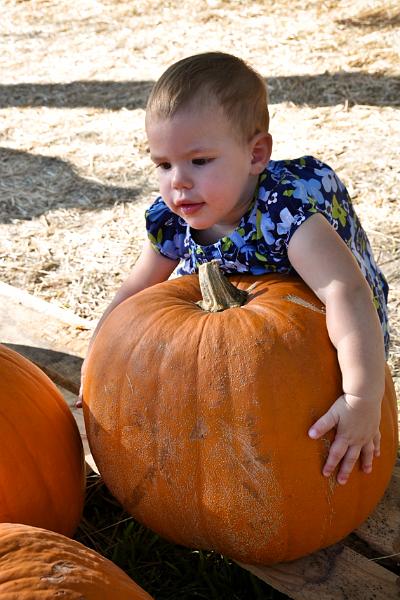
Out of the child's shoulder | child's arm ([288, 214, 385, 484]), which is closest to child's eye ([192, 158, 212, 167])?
the child's shoulder

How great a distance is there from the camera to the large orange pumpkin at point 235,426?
77.5 inches

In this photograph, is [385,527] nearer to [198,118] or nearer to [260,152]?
[260,152]

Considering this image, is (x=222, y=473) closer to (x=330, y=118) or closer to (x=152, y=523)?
(x=152, y=523)

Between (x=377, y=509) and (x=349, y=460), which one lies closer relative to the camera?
(x=349, y=460)

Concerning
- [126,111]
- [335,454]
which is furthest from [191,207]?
[126,111]

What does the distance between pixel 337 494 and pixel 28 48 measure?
6621 mm

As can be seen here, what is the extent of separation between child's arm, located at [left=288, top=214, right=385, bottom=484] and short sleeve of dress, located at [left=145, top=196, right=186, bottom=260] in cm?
56

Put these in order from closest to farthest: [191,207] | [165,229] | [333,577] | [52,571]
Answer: [52,571], [333,577], [191,207], [165,229]

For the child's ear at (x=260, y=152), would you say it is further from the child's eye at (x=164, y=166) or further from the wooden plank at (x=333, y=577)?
the wooden plank at (x=333, y=577)

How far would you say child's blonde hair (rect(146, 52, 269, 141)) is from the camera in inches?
84.0

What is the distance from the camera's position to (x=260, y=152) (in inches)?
89.4

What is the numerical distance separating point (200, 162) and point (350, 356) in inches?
24.1

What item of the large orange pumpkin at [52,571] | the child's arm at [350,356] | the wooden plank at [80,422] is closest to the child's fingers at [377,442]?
the child's arm at [350,356]

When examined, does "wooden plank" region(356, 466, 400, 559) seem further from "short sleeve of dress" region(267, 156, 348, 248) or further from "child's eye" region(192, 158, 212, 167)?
"child's eye" region(192, 158, 212, 167)
